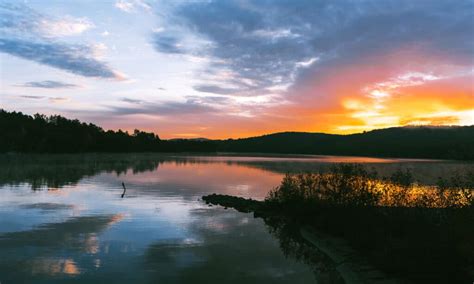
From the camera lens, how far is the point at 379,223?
62.7 ft

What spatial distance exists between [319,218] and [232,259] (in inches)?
302

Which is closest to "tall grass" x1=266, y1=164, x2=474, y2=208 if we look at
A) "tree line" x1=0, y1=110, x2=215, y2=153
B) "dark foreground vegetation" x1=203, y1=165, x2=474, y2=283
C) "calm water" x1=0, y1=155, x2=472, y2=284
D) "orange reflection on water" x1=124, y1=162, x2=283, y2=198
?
"dark foreground vegetation" x1=203, y1=165, x2=474, y2=283

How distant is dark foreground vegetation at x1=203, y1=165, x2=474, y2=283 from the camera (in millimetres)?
13094

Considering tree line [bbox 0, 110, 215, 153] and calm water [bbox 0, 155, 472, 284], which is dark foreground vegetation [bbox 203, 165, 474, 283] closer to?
calm water [bbox 0, 155, 472, 284]

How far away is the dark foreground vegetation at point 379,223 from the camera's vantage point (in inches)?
516

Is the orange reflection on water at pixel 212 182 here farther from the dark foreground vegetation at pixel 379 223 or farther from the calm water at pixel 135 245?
the calm water at pixel 135 245

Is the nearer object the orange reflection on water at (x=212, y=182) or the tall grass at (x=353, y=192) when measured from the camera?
the tall grass at (x=353, y=192)

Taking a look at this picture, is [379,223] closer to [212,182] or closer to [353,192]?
[353,192]

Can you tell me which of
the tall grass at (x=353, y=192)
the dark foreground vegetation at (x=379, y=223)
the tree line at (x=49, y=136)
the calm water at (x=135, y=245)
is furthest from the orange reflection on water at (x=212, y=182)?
the tree line at (x=49, y=136)

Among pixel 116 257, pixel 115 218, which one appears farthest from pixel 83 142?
pixel 116 257

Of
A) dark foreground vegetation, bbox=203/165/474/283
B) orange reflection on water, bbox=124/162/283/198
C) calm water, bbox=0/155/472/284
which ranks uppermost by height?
dark foreground vegetation, bbox=203/165/474/283

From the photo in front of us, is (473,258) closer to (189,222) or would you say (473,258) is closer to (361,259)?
(361,259)

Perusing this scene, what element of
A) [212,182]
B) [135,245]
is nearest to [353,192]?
[135,245]

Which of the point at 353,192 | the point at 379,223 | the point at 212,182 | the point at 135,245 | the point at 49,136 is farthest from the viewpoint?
the point at 49,136
